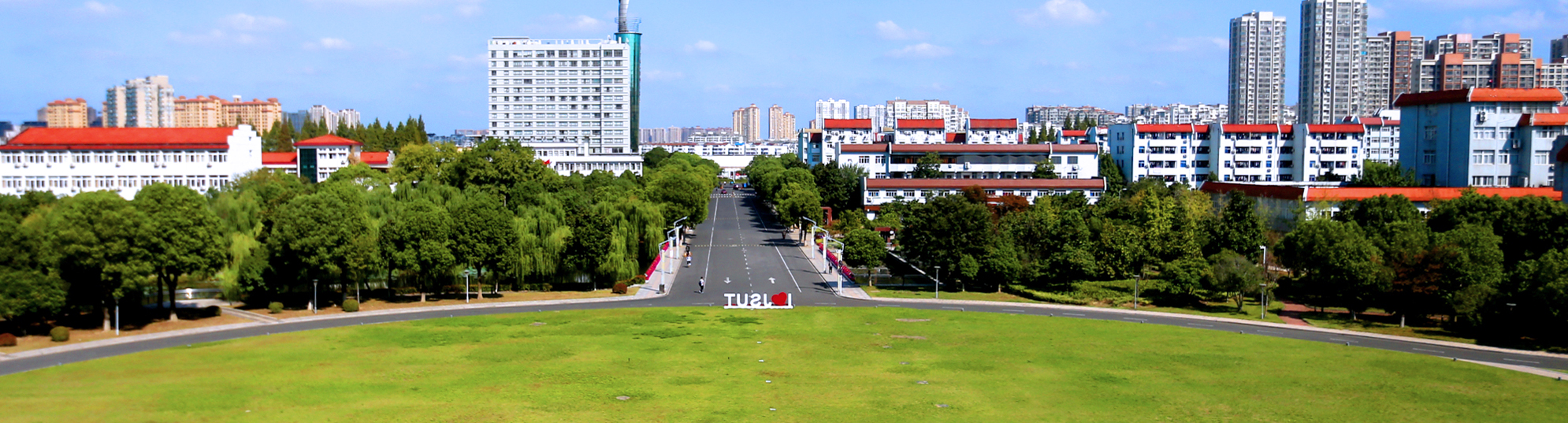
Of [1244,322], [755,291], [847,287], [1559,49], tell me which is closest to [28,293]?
[755,291]

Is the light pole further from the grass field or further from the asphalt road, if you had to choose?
the grass field

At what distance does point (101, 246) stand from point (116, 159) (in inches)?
2598

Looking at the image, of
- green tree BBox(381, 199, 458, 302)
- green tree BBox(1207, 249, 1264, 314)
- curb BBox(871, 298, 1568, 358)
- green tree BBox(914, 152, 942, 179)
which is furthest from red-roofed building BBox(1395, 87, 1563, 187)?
green tree BBox(381, 199, 458, 302)

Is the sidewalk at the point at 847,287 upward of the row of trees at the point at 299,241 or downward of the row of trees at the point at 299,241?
downward

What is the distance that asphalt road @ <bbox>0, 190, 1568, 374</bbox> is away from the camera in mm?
44594

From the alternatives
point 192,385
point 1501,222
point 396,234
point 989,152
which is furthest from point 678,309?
point 989,152

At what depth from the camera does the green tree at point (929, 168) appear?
122188 mm

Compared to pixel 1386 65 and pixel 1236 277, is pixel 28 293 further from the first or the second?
pixel 1386 65

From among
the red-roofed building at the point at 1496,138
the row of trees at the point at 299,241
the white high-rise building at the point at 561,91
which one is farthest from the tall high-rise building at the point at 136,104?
the red-roofed building at the point at 1496,138

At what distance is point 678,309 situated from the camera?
5716 centimetres

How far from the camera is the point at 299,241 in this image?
5491cm

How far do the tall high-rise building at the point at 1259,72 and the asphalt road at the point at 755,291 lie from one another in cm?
12443

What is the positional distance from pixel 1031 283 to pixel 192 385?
159 feet

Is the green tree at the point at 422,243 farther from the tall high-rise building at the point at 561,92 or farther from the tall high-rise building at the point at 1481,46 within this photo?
the tall high-rise building at the point at 1481,46
